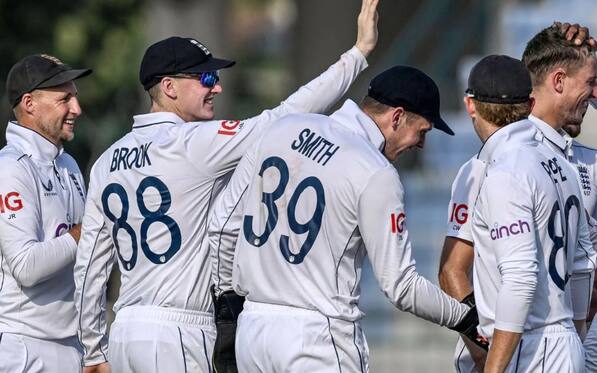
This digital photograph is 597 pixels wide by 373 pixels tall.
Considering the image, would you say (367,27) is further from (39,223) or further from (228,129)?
(39,223)

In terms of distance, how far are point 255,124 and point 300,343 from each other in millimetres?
1148

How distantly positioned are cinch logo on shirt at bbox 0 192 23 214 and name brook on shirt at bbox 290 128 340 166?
1.75 meters

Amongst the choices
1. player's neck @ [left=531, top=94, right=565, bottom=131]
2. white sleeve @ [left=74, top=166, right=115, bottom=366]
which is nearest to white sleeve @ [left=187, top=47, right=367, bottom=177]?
white sleeve @ [left=74, top=166, right=115, bottom=366]

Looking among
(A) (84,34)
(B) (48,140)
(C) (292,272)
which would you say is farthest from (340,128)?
(A) (84,34)

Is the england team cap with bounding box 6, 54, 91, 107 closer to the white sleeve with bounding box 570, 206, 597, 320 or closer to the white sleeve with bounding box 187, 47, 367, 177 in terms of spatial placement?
the white sleeve with bounding box 187, 47, 367, 177

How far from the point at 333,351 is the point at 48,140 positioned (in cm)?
229

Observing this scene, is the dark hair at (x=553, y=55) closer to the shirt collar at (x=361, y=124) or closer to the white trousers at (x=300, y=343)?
the shirt collar at (x=361, y=124)

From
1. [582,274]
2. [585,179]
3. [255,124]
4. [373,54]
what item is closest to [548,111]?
[585,179]

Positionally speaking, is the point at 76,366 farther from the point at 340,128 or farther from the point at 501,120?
the point at 501,120

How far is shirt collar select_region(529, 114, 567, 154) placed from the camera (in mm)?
6539

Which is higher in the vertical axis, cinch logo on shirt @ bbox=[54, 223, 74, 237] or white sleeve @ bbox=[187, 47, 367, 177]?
white sleeve @ bbox=[187, 47, 367, 177]

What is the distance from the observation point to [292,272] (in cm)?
600

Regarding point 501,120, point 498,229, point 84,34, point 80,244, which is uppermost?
point 501,120

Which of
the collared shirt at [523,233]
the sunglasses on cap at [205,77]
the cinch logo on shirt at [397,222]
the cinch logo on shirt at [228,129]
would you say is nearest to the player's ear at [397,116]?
the collared shirt at [523,233]
